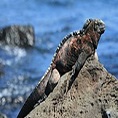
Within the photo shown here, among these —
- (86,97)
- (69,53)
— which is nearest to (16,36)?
(69,53)

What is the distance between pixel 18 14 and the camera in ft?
67.0

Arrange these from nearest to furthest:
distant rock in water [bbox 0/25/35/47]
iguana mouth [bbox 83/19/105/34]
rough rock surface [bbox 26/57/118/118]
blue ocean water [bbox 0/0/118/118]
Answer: rough rock surface [bbox 26/57/118/118] < iguana mouth [bbox 83/19/105/34] < blue ocean water [bbox 0/0/118/118] < distant rock in water [bbox 0/25/35/47]

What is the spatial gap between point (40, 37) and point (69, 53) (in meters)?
10.5

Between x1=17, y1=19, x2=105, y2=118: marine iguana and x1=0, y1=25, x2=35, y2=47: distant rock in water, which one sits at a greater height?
x1=0, y1=25, x2=35, y2=47: distant rock in water

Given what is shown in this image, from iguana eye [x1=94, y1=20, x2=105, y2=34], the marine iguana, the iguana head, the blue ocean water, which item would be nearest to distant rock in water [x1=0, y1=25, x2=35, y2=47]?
the blue ocean water

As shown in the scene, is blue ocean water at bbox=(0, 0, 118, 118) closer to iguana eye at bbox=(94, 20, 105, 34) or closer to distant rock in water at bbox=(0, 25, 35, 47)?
distant rock in water at bbox=(0, 25, 35, 47)

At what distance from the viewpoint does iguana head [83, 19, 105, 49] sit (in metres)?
5.74

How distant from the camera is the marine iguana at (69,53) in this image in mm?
5777

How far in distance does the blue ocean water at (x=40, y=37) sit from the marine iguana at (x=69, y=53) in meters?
A: 3.28

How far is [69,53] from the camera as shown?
6.01 m

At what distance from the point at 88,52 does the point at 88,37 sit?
0.87 ft

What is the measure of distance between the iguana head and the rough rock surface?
44 centimetres

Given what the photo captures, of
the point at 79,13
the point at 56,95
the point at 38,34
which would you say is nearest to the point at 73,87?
the point at 56,95

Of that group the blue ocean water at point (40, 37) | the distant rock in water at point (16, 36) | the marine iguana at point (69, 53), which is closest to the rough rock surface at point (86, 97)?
the marine iguana at point (69, 53)
